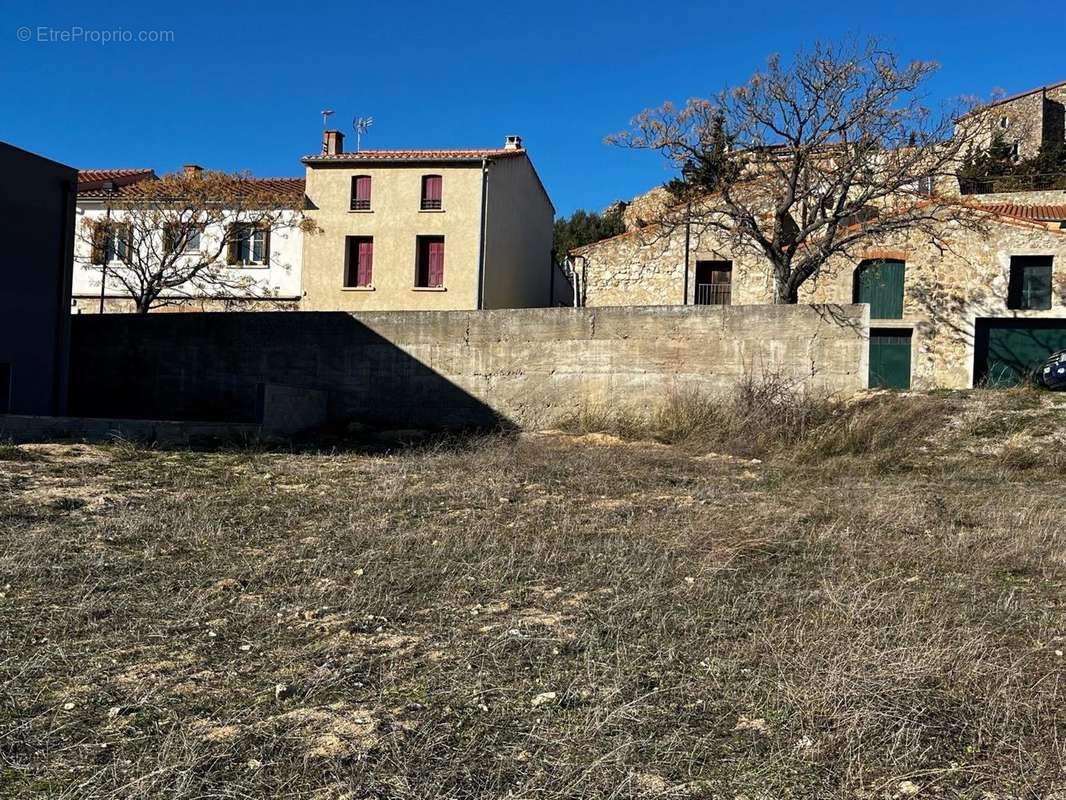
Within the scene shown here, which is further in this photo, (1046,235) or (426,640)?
(1046,235)

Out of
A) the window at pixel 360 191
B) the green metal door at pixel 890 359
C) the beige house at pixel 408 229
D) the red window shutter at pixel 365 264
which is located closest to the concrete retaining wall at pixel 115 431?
the beige house at pixel 408 229

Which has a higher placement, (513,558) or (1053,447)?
(1053,447)

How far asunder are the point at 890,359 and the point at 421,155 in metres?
16.1

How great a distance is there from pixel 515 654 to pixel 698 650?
34.4 inches

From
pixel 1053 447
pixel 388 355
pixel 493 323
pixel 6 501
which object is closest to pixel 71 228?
pixel 388 355

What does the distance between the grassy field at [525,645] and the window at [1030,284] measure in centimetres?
1605

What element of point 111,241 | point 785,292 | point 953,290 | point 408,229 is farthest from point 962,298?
point 111,241

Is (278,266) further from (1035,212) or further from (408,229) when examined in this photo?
(1035,212)

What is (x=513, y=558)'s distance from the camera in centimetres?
584

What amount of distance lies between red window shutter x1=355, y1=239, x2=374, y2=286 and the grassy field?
67.5 feet

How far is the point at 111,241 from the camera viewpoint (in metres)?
27.8

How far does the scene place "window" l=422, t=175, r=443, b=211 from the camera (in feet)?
92.6

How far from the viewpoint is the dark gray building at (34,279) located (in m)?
14.8

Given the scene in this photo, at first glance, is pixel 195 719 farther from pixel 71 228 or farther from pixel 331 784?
pixel 71 228
